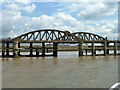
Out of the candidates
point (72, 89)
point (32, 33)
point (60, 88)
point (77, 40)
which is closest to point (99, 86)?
point (72, 89)

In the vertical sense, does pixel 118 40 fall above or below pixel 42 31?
below

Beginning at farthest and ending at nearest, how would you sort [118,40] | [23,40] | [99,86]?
[118,40] < [23,40] < [99,86]

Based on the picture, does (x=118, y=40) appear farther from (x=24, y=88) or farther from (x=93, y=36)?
(x=24, y=88)

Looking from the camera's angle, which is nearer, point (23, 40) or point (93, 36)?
point (23, 40)

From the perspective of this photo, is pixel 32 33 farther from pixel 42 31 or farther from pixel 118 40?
pixel 118 40

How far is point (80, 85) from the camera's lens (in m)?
11.9

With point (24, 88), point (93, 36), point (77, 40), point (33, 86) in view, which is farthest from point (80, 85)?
point (93, 36)

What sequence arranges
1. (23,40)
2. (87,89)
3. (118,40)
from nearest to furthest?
1. (87,89)
2. (23,40)
3. (118,40)

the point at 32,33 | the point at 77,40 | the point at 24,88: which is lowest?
the point at 24,88

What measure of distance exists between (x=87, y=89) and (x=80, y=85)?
3.83 ft

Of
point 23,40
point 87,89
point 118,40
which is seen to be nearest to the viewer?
point 87,89

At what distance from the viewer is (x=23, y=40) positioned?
45344 millimetres

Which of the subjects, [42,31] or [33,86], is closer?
[33,86]

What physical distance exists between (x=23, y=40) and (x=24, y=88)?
1418 inches
